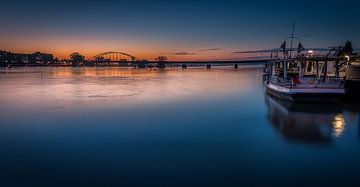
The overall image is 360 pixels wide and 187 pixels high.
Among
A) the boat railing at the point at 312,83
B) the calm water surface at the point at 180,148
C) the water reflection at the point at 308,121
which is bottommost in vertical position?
the calm water surface at the point at 180,148

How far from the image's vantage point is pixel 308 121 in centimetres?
1741

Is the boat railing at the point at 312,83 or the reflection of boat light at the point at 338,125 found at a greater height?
the boat railing at the point at 312,83

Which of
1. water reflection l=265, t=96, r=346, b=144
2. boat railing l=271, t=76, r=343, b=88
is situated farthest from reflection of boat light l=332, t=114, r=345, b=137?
boat railing l=271, t=76, r=343, b=88

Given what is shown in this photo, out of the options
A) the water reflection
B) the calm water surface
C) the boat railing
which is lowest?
the calm water surface

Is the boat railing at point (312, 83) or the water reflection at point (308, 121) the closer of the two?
the water reflection at point (308, 121)

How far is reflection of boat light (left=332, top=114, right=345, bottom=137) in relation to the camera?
14922 millimetres

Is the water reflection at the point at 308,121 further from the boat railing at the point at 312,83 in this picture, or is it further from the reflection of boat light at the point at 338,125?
the boat railing at the point at 312,83

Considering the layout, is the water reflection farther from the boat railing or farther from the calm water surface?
the boat railing

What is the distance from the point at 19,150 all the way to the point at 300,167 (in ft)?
35.4

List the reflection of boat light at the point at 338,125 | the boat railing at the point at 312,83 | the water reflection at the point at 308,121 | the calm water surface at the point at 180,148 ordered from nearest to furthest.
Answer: the calm water surface at the point at 180,148 < the water reflection at the point at 308,121 < the reflection of boat light at the point at 338,125 < the boat railing at the point at 312,83

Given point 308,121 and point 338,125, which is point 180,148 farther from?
point 338,125

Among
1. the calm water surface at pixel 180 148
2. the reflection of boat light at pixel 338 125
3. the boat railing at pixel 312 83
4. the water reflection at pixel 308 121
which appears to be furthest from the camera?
the boat railing at pixel 312 83

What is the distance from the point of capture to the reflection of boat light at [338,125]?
14.9 metres

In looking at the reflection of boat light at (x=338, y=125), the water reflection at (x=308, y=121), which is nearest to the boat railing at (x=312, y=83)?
the water reflection at (x=308, y=121)
